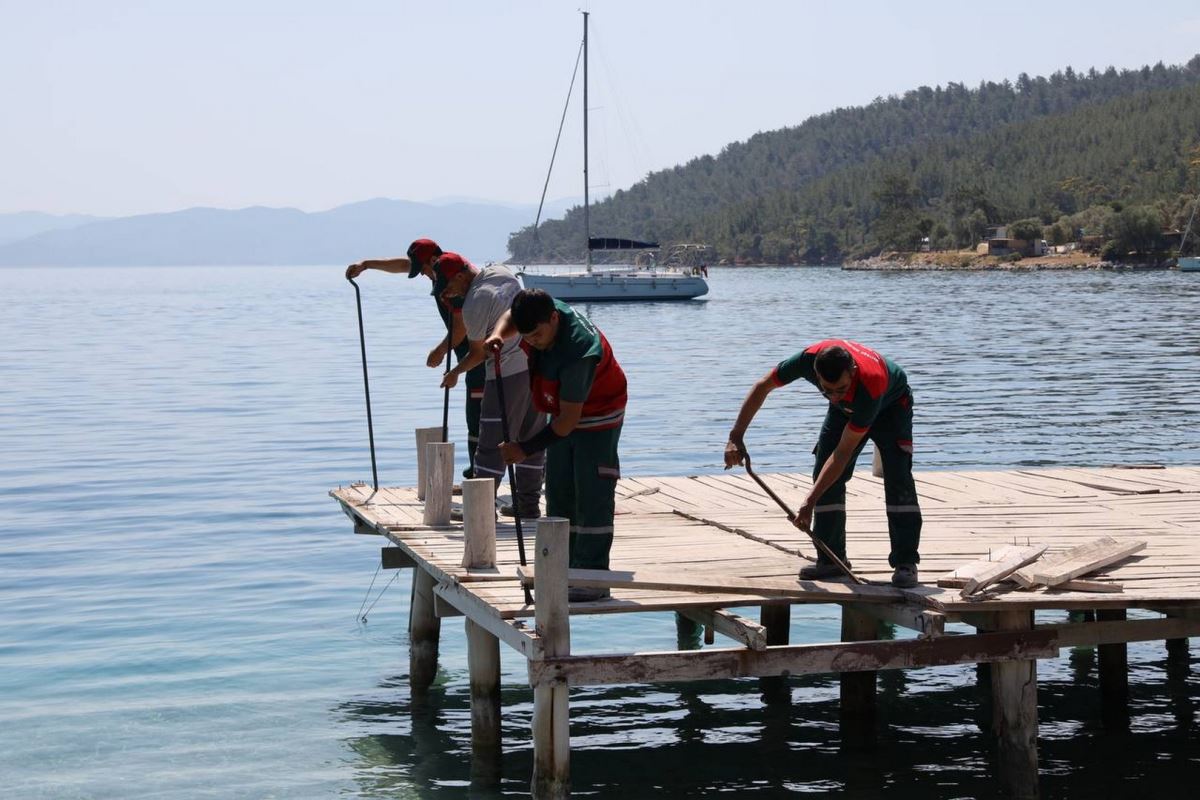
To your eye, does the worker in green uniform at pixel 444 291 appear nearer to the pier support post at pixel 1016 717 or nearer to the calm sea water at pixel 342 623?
the calm sea water at pixel 342 623

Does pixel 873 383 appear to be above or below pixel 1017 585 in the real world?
above

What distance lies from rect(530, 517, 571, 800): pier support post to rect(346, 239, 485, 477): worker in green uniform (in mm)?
3213

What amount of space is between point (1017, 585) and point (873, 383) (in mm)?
1521

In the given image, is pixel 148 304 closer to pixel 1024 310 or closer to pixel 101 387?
pixel 1024 310

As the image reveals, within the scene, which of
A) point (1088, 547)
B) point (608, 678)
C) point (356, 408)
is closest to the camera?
point (608, 678)

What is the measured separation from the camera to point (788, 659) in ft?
28.2

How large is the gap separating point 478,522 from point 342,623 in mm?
5978

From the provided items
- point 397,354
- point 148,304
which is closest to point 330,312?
point 148,304

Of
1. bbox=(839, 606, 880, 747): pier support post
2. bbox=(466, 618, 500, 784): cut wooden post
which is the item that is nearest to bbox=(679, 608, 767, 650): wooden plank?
bbox=(466, 618, 500, 784): cut wooden post

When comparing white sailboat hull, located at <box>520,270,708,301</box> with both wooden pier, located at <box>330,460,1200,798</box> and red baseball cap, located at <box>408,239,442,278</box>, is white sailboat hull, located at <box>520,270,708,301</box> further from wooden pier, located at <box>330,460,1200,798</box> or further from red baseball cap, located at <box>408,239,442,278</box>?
red baseball cap, located at <box>408,239,442,278</box>

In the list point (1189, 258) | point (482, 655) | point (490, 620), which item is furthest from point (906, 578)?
point (1189, 258)

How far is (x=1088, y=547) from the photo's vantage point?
959 centimetres

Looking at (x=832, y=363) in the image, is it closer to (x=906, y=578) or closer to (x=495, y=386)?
(x=906, y=578)

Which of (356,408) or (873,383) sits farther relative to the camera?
(356,408)
